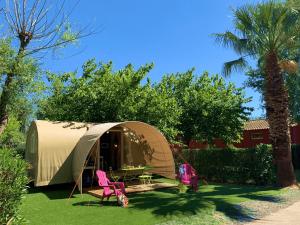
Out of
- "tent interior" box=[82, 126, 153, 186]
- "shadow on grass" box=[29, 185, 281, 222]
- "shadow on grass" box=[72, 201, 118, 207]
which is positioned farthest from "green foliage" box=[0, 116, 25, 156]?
"tent interior" box=[82, 126, 153, 186]

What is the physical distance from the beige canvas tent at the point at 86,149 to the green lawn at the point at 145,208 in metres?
1.08

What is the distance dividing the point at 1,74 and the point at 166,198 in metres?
7.05

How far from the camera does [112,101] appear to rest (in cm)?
2000

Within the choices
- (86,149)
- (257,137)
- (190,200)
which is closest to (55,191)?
(86,149)

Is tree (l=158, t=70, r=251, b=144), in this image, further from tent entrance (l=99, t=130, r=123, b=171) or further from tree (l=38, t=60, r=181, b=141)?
tent entrance (l=99, t=130, r=123, b=171)

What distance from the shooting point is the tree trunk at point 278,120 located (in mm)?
16328

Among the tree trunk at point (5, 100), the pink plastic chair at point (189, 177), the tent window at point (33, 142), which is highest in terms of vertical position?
the tree trunk at point (5, 100)

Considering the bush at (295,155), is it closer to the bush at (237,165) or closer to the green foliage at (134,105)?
the green foliage at (134,105)

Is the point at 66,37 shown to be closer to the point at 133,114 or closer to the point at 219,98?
the point at 133,114

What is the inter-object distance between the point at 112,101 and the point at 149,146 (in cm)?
321

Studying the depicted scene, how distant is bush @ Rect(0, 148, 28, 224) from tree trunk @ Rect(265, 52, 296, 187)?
12.9 metres

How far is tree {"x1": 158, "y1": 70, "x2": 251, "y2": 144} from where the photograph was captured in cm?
2430

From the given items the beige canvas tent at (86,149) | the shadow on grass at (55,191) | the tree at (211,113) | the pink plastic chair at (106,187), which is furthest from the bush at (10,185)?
the tree at (211,113)

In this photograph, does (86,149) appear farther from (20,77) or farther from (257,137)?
(257,137)
